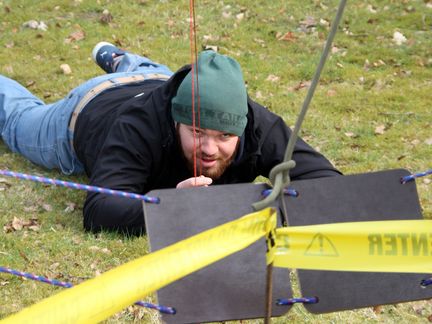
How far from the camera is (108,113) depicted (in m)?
4.11

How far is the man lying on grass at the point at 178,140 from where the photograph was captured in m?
3.28

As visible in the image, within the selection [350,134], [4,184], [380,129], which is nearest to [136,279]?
[4,184]

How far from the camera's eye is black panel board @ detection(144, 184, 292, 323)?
2.07m

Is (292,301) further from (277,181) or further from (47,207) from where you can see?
(47,207)

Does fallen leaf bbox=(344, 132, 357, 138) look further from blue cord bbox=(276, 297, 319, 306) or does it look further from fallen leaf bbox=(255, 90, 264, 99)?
blue cord bbox=(276, 297, 319, 306)

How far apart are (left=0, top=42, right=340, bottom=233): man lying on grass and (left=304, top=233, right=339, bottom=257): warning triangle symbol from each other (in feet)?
4.17

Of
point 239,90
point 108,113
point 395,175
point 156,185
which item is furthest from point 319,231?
point 108,113

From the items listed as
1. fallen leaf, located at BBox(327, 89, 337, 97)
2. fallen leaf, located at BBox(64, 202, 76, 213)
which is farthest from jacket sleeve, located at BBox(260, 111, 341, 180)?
fallen leaf, located at BBox(327, 89, 337, 97)

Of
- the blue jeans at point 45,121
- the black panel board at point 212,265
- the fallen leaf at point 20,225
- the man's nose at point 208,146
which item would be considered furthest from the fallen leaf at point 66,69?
the black panel board at point 212,265

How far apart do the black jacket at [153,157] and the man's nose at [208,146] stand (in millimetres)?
229

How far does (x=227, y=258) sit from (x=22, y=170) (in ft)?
9.64

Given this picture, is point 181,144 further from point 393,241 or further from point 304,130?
point 304,130

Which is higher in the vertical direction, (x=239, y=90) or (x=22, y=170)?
(x=239, y=90)

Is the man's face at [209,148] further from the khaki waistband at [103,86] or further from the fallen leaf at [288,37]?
the fallen leaf at [288,37]
